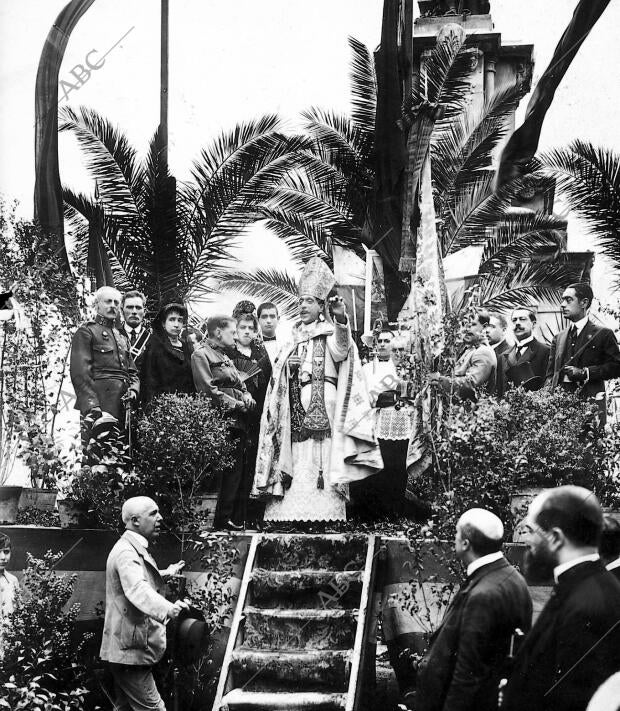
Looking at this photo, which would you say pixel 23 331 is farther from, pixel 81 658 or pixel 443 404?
pixel 443 404

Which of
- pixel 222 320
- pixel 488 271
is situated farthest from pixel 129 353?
pixel 488 271

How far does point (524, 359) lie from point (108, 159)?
4.26m

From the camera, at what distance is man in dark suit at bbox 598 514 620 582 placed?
486cm

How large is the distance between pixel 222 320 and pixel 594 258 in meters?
3.01

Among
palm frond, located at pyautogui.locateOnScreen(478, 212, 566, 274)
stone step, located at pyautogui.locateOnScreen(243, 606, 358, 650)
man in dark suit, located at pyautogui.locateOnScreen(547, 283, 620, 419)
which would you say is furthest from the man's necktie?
stone step, located at pyautogui.locateOnScreen(243, 606, 358, 650)

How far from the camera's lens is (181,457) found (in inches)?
304

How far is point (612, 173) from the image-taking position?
7.51m

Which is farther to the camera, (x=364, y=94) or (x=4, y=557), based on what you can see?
(x=364, y=94)

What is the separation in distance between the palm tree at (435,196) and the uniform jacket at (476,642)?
4204mm

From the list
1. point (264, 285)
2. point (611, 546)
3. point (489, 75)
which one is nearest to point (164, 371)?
point (264, 285)

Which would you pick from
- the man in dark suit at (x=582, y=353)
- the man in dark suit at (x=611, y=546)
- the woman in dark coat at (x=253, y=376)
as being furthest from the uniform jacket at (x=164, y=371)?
the man in dark suit at (x=611, y=546)

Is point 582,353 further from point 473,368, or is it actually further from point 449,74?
point 449,74

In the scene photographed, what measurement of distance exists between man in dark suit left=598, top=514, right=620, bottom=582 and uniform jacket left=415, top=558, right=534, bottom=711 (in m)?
0.42

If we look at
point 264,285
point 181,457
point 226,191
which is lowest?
point 181,457
